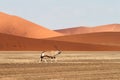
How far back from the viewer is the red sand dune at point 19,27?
121 m

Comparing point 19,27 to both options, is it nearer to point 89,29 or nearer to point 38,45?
point 38,45

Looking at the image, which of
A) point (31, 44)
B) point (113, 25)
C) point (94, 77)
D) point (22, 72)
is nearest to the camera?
point (94, 77)

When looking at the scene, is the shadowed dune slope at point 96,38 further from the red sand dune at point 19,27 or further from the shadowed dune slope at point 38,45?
the shadowed dune slope at point 38,45

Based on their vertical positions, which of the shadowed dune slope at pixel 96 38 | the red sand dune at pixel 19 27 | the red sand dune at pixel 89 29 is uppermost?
the red sand dune at pixel 89 29

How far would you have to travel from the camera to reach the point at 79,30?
7589 inches

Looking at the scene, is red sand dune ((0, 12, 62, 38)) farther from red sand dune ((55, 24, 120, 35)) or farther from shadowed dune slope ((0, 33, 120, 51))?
red sand dune ((55, 24, 120, 35))

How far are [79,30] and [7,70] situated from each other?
165062 millimetres

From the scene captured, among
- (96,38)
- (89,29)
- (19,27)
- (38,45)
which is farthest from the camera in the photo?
(89,29)

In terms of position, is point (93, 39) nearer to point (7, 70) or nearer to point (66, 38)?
point (66, 38)

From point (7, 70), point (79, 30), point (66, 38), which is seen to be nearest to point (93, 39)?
point (66, 38)

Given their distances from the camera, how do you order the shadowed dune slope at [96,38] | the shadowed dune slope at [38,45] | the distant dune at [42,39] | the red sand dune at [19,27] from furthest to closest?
the red sand dune at [19,27], the shadowed dune slope at [96,38], the distant dune at [42,39], the shadowed dune slope at [38,45]

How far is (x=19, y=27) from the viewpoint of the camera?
405ft

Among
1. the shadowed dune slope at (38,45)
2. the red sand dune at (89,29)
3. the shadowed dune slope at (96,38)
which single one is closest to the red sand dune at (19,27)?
the shadowed dune slope at (96,38)

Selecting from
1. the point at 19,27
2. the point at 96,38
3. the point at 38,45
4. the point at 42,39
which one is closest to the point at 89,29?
the point at 19,27
